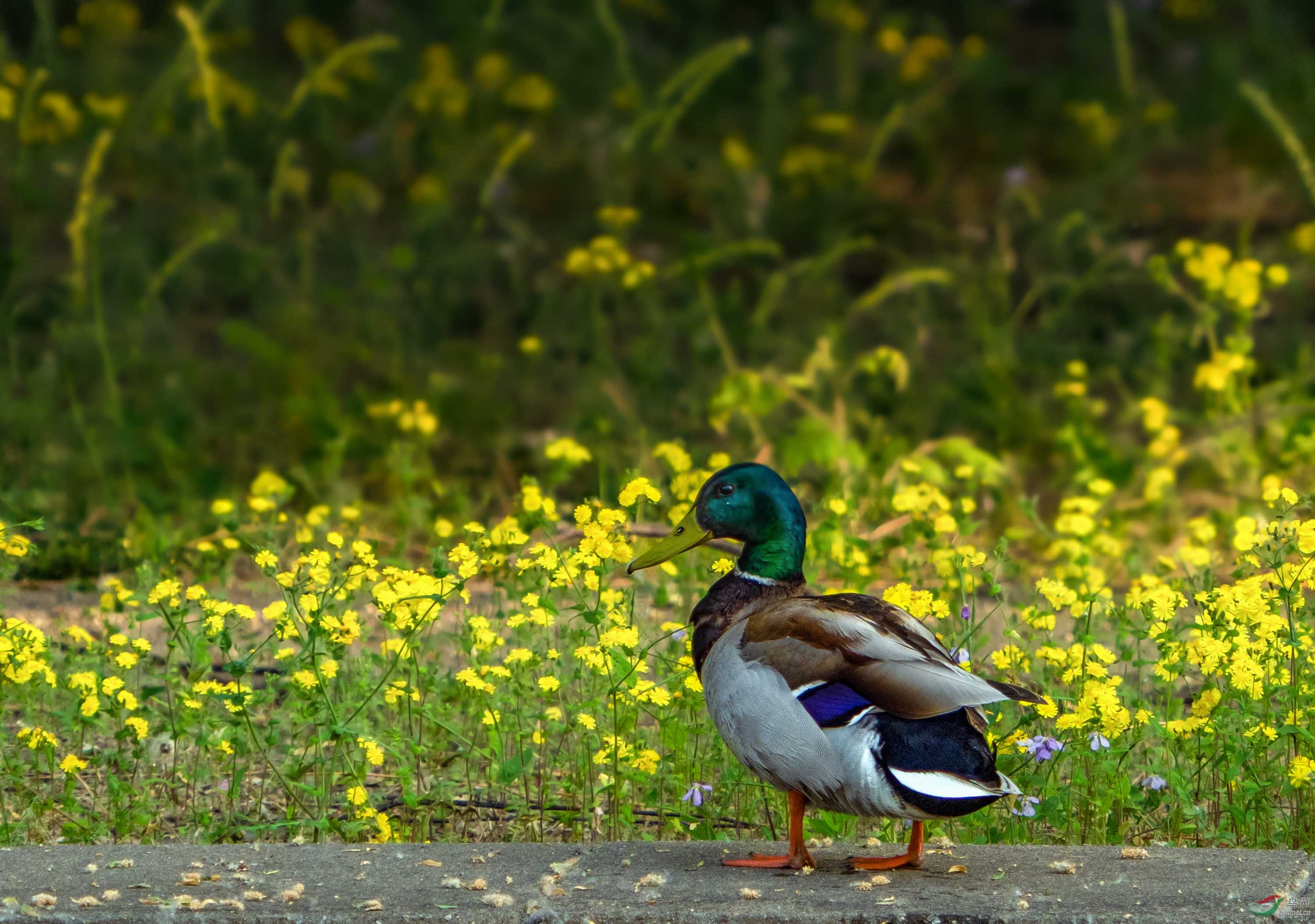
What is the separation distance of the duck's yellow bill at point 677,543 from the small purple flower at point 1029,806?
0.80m

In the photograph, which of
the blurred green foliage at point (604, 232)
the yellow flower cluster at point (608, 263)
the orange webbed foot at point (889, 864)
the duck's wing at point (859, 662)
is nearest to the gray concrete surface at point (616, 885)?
the orange webbed foot at point (889, 864)

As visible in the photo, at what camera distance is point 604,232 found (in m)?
9.05

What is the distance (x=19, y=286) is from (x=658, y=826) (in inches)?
204

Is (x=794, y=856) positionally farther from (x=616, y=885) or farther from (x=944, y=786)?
(x=944, y=786)

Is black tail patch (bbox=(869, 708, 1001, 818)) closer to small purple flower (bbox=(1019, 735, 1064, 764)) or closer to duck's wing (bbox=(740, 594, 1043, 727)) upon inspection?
duck's wing (bbox=(740, 594, 1043, 727))

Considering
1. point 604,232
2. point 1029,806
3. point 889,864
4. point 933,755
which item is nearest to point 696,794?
point 889,864

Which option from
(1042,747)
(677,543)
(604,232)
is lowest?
(1042,747)

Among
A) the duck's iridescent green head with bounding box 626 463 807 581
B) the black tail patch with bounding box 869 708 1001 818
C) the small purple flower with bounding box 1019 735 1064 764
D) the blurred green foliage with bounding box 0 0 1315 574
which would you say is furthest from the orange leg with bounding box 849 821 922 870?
the blurred green foliage with bounding box 0 0 1315 574

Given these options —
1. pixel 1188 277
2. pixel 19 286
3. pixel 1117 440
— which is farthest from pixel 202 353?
pixel 1188 277

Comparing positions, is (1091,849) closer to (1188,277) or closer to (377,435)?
(377,435)

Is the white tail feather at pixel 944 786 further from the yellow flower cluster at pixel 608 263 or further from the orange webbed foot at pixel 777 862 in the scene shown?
the yellow flower cluster at pixel 608 263

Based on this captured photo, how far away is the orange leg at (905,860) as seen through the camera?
10.3 feet

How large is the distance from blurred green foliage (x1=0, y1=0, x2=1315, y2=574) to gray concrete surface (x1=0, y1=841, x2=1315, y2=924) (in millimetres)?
2380

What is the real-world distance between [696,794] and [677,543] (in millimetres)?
508
